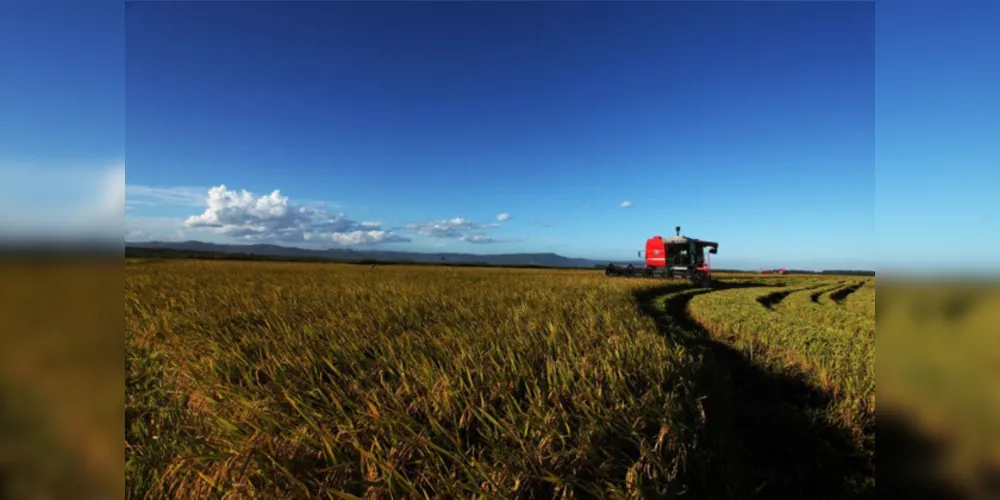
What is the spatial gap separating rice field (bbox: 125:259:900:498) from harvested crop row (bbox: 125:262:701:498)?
18 mm

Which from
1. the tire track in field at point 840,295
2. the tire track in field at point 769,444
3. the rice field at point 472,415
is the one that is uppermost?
the rice field at point 472,415

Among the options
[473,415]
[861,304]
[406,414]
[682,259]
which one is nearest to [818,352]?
[473,415]

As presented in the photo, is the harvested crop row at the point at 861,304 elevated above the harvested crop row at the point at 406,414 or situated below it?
below

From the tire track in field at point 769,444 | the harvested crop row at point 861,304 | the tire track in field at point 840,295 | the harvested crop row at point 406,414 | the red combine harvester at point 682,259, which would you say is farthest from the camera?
the red combine harvester at point 682,259

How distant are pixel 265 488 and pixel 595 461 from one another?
78.7 inches

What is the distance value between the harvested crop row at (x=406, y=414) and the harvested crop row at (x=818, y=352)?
181cm

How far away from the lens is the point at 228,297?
30.1 ft

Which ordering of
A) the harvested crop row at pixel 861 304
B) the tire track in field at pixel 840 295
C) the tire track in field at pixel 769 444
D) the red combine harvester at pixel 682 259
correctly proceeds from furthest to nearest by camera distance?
1. the red combine harvester at pixel 682 259
2. the tire track in field at pixel 840 295
3. the harvested crop row at pixel 861 304
4. the tire track in field at pixel 769 444

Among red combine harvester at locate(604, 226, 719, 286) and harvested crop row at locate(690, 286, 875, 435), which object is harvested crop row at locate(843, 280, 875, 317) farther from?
red combine harvester at locate(604, 226, 719, 286)

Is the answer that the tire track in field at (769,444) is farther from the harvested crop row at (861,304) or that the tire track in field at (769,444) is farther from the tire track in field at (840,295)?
the tire track in field at (840,295)

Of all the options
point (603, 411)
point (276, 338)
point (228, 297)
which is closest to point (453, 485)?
point (603, 411)

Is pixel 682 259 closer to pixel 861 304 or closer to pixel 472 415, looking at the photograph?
pixel 861 304

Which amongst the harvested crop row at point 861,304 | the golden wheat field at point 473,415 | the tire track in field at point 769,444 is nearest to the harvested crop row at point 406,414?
the golden wheat field at point 473,415

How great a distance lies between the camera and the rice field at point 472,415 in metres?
2.59
